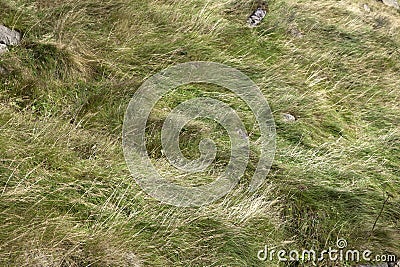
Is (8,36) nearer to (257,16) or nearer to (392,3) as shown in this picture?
(257,16)

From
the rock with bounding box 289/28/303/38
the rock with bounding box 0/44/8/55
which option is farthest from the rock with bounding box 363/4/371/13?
the rock with bounding box 0/44/8/55

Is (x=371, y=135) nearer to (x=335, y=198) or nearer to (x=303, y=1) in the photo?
(x=335, y=198)

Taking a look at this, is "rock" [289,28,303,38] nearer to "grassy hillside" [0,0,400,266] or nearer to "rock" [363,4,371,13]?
"grassy hillside" [0,0,400,266]

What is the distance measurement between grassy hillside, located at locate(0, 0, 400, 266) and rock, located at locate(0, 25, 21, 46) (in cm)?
12

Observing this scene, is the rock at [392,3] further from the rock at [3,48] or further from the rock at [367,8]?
the rock at [3,48]

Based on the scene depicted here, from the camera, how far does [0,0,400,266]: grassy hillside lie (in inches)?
129

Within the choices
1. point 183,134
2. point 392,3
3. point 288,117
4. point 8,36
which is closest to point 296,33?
point 288,117

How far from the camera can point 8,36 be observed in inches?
184

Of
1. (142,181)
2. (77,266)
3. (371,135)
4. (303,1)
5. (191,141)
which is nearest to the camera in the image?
(77,266)

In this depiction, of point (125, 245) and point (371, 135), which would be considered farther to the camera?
point (371, 135)

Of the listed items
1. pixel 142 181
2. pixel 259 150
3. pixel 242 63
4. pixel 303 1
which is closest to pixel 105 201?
pixel 142 181

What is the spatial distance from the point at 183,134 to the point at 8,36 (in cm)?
217

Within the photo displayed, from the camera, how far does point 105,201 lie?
347 cm

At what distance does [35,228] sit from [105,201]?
59cm
